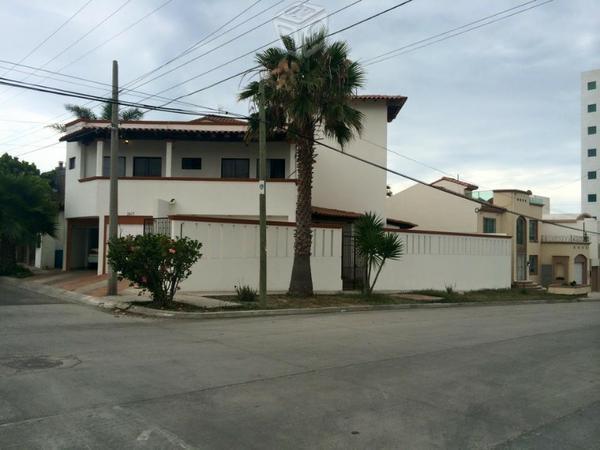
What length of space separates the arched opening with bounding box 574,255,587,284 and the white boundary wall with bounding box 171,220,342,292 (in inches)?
1310

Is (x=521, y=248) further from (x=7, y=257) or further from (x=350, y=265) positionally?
(x=7, y=257)

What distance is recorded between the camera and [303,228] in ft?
63.6

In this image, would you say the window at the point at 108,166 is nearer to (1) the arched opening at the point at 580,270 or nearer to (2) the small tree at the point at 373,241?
(2) the small tree at the point at 373,241

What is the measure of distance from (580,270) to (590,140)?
52.9m

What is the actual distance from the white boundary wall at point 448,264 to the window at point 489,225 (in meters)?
6.67

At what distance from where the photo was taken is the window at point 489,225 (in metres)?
38.8

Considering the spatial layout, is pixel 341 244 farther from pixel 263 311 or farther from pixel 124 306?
pixel 124 306

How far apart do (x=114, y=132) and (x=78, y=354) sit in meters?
10.8

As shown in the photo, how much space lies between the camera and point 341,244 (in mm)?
23078

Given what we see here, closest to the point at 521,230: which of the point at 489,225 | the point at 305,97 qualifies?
the point at 489,225

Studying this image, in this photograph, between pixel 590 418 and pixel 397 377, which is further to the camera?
pixel 397 377

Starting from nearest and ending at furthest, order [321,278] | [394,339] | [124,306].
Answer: [394,339], [124,306], [321,278]

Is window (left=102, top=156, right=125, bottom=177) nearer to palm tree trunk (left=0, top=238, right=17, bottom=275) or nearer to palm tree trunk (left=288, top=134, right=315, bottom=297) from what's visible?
palm tree trunk (left=0, top=238, right=17, bottom=275)

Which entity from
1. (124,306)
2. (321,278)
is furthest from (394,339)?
(321,278)
